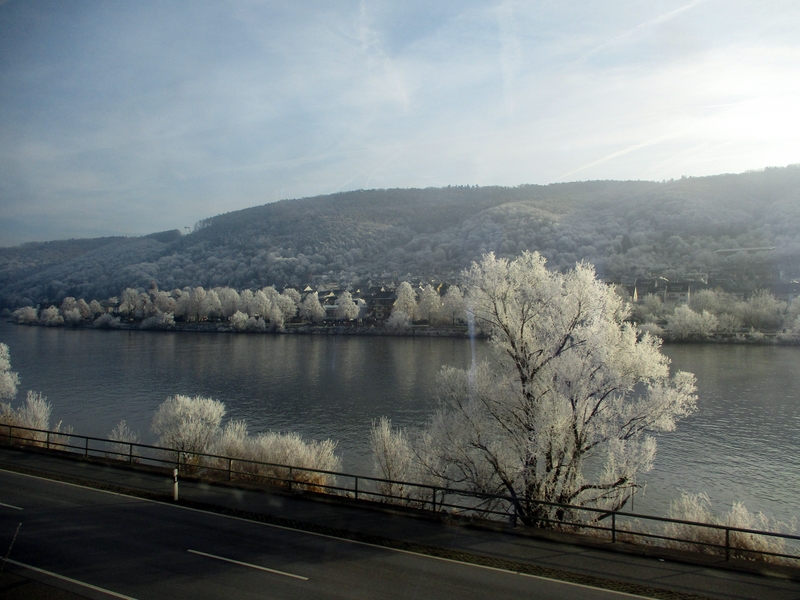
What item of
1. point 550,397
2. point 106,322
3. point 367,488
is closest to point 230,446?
point 367,488

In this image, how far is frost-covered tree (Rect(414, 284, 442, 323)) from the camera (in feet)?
201

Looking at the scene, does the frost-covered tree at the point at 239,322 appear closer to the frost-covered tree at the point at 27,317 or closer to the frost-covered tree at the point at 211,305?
the frost-covered tree at the point at 211,305

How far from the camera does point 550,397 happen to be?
410 inches

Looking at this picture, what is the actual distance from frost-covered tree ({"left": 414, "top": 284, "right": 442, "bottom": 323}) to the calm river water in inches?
461

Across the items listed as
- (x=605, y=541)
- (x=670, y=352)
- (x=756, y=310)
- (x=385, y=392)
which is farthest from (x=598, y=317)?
(x=756, y=310)

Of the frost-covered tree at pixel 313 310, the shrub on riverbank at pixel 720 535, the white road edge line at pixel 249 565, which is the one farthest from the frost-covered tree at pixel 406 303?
the white road edge line at pixel 249 565

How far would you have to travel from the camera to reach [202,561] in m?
6.45

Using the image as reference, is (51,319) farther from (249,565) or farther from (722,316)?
(249,565)

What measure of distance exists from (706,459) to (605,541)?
1177cm

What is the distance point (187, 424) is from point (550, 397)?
10165mm

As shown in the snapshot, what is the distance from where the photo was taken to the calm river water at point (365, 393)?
51.3 feet

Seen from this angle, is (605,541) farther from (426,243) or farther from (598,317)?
(426,243)

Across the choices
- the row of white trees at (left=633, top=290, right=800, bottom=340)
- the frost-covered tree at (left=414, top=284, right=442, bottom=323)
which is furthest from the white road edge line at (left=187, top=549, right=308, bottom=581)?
the frost-covered tree at (left=414, top=284, right=442, bottom=323)

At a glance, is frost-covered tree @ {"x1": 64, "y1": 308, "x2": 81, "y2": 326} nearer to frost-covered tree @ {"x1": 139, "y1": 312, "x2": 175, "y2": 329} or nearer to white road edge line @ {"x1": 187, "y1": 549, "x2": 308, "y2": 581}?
frost-covered tree @ {"x1": 139, "y1": 312, "x2": 175, "y2": 329}
